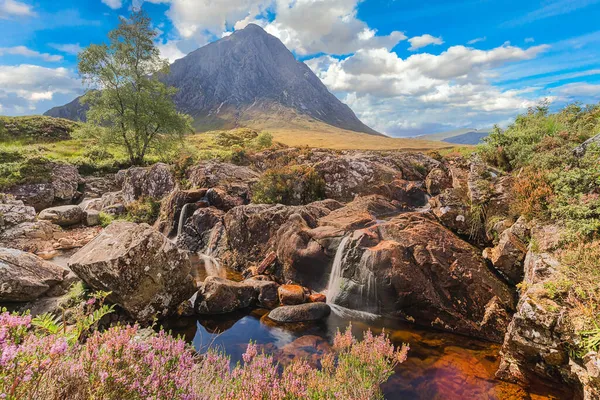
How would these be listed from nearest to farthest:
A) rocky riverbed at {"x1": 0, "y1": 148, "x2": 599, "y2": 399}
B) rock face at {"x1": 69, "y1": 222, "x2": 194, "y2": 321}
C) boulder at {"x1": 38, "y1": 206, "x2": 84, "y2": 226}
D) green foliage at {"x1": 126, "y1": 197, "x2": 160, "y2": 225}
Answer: rocky riverbed at {"x1": 0, "y1": 148, "x2": 599, "y2": 399}
rock face at {"x1": 69, "y1": 222, "x2": 194, "y2": 321}
boulder at {"x1": 38, "y1": 206, "x2": 84, "y2": 226}
green foliage at {"x1": 126, "y1": 197, "x2": 160, "y2": 225}

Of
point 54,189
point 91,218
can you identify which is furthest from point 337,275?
point 54,189

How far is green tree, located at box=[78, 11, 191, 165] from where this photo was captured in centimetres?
3173

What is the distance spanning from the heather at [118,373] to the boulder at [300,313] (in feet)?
20.1

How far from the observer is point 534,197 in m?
11.2

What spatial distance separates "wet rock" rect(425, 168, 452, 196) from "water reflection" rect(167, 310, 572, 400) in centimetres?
1411

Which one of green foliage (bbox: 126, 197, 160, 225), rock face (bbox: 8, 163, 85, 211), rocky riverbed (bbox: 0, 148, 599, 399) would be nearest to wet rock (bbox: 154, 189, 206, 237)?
rocky riverbed (bbox: 0, 148, 599, 399)

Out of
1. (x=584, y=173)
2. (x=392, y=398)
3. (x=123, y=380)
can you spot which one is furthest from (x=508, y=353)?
(x=123, y=380)

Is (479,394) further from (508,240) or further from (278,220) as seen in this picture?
(278,220)

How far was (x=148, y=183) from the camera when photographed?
91.7 ft

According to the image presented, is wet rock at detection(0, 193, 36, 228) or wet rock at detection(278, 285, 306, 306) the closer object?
wet rock at detection(278, 285, 306, 306)

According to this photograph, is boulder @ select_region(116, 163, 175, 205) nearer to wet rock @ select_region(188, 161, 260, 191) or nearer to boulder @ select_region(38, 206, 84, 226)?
wet rock @ select_region(188, 161, 260, 191)

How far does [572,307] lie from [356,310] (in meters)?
7.22

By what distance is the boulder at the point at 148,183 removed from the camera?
27547 mm

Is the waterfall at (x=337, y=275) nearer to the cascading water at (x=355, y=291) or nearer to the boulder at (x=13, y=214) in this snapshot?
the cascading water at (x=355, y=291)
